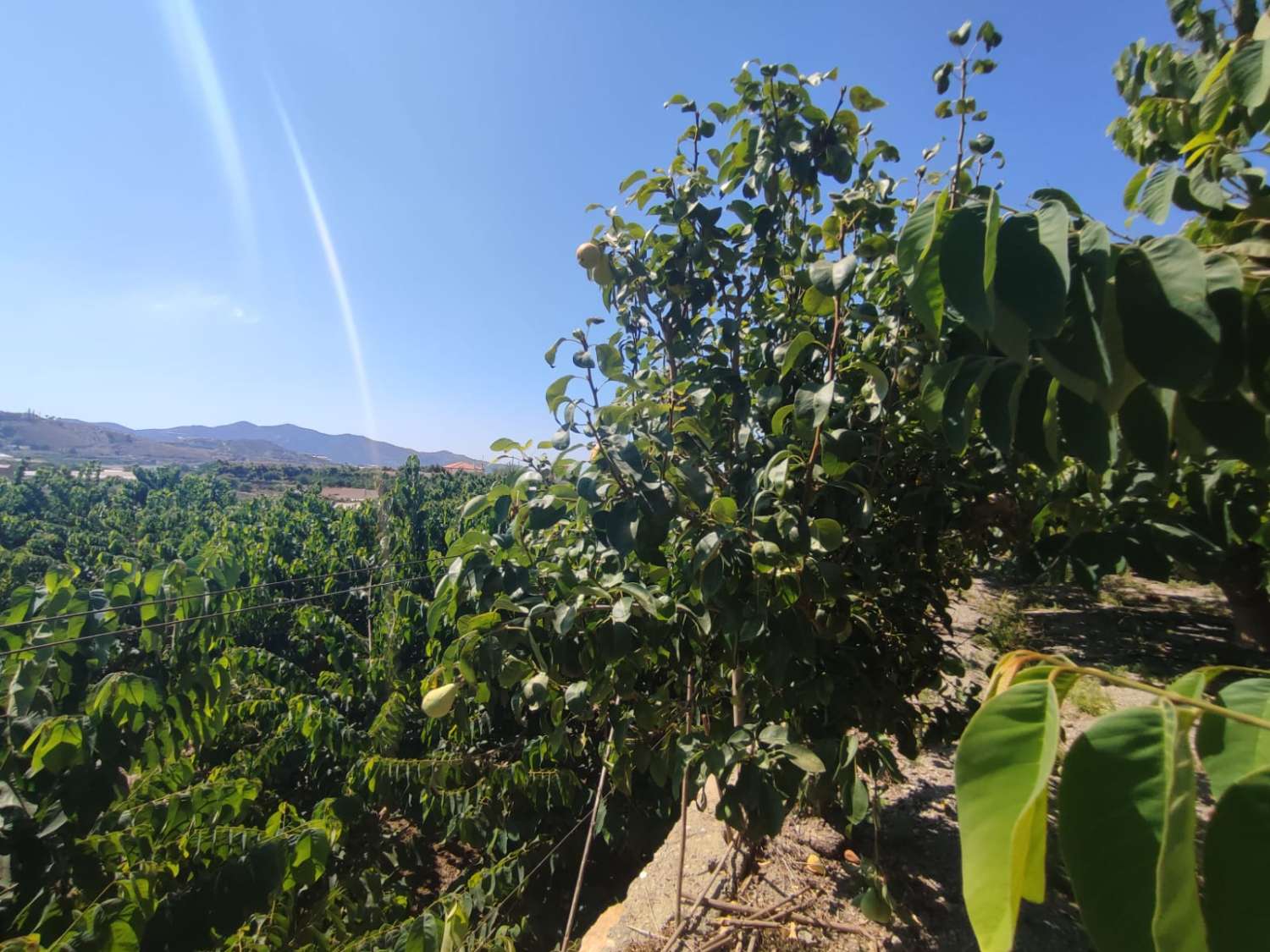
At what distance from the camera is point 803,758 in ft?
4.27

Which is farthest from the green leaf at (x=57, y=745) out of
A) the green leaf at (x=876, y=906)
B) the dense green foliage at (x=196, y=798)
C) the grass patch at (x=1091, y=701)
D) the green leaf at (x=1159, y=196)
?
the grass patch at (x=1091, y=701)

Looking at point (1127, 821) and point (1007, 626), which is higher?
point (1127, 821)

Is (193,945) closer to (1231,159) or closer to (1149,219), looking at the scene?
(1149,219)

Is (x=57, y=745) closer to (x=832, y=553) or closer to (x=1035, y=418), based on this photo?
(x=832, y=553)

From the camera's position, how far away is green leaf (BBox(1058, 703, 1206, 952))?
339 mm

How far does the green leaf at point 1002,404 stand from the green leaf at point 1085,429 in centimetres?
5

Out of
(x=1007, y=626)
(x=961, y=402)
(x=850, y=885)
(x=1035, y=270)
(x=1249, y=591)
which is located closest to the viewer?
(x=1035, y=270)

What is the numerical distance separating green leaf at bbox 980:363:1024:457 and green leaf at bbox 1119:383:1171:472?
113mm

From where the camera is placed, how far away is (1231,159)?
1.14 m

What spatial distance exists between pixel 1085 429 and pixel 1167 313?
17 cm

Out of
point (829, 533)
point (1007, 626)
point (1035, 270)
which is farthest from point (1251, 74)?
point (1007, 626)

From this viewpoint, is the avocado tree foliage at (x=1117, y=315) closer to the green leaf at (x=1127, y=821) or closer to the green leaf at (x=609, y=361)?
the green leaf at (x=1127, y=821)

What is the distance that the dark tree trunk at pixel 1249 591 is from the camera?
4.70ft

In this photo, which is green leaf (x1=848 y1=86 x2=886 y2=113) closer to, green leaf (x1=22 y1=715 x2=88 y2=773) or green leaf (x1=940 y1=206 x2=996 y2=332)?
green leaf (x1=940 y1=206 x2=996 y2=332)
